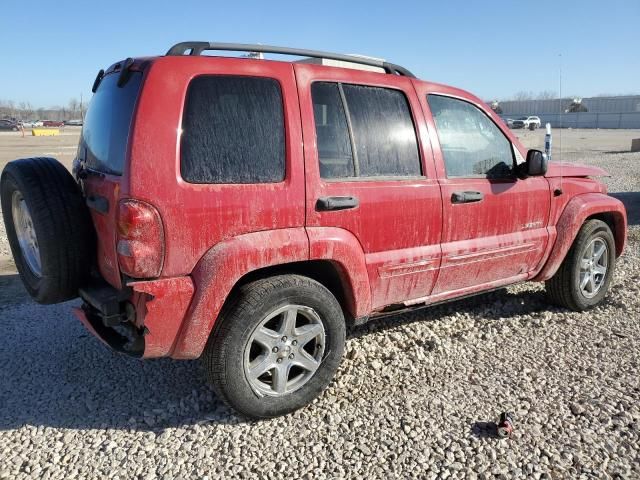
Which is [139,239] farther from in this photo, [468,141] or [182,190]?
[468,141]

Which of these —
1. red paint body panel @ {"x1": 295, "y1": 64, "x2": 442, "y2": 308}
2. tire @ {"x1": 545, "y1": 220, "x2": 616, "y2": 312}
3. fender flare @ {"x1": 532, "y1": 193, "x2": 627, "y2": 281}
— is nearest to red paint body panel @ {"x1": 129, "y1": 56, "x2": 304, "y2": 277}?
red paint body panel @ {"x1": 295, "y1": 64, "x2": 442, "y2": 308}

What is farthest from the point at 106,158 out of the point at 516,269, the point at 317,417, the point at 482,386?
the point at 516,269

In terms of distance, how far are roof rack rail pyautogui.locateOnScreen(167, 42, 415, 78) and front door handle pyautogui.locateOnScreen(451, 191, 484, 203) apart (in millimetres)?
901

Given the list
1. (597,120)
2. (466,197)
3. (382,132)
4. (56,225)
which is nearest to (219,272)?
(56,225)

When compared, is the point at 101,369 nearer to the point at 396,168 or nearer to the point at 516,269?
the point at 396,168

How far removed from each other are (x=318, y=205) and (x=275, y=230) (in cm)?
30

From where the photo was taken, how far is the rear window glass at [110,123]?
2.77 metres

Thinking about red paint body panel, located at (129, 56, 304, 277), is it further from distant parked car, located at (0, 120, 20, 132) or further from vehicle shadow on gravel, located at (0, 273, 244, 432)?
distant parked car, located at (0, 120, 20, 132)

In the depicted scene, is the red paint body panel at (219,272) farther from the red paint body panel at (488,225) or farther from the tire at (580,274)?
the tire at (580,274)

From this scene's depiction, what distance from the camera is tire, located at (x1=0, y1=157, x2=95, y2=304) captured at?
297 centimetres

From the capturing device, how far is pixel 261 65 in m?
3.02

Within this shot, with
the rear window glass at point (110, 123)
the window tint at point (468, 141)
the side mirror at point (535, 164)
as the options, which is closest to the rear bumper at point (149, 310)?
the rear window glass at point (110, 123)

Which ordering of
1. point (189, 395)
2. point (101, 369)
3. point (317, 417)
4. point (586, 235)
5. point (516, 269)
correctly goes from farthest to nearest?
1. point (586, 235)
2. point (516, 269)
3. point (101, 369)
4. point (189, 395)
5. point (317, 417)

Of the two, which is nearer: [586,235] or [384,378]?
[384,378]
